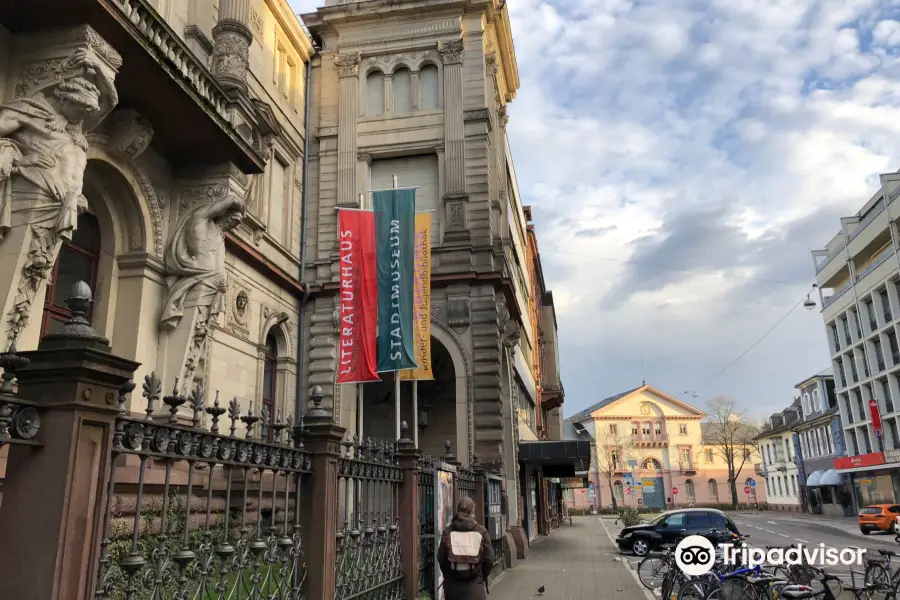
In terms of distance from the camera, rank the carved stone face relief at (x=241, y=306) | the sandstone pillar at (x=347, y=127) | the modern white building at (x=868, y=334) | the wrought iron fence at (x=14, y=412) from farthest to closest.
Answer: the modern white building at (x=868, y=334)
the sandstone pillar at (x=347, y=127)
the carved stone face relief at (x=241, y=306)
the wrought iron fence at (x=14, y=412)

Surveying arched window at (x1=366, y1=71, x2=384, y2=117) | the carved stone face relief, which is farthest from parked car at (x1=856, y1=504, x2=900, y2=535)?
the carved stone face relief

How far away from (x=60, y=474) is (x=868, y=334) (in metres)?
53.6

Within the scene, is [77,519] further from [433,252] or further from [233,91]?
[433,252]

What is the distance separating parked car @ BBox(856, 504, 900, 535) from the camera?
101 ft

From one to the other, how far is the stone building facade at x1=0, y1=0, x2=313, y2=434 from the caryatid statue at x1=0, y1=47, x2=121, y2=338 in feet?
0.06

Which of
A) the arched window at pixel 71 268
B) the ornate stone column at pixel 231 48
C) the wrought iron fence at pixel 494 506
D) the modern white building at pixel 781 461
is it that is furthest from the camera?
the modern white building at pixel 781 461

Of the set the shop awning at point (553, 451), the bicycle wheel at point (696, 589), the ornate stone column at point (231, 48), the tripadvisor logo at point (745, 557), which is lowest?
the bicycle wheel at point (696, 589)

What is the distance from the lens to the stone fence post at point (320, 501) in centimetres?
582

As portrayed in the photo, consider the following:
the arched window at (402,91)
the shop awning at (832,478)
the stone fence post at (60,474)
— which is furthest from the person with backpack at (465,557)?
the shop awning at (832,478)

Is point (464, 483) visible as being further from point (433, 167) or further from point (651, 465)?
point (651, 465)

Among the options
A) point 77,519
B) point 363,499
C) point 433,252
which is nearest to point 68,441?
point 77,519

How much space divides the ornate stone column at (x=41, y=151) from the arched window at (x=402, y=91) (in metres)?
14.5

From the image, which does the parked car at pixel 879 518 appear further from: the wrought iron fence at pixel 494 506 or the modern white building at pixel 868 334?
the wrought iron fence at pixel 494 506

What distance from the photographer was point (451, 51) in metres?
22.7
